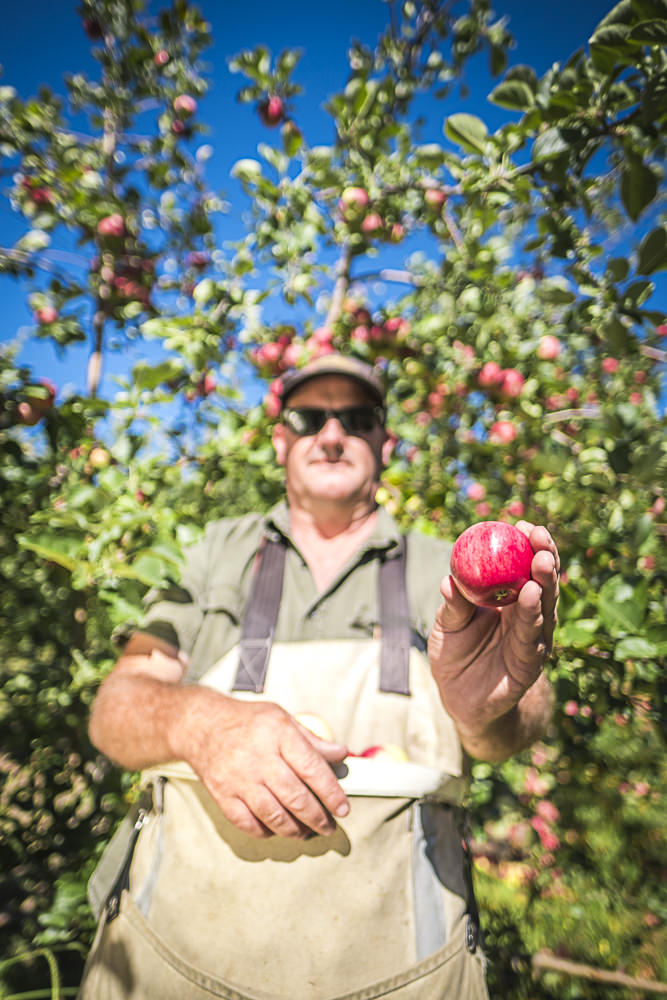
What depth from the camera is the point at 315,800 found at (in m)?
0.90

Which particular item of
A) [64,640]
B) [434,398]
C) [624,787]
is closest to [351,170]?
[434,398]

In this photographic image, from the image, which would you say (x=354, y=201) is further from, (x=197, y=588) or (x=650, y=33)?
(x=197, y=588)

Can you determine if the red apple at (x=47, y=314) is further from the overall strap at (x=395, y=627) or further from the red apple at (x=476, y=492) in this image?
the red apple at (x=476, y=492)

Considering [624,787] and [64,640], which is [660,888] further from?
[64,640]

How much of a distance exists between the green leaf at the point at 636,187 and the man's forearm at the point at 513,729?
1.08 m

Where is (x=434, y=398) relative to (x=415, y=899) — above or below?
above

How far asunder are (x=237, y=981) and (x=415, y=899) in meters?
0.39

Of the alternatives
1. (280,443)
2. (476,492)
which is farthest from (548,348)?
(280,443)

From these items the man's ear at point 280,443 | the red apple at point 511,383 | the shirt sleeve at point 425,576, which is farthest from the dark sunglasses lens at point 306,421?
the red apple at point 511,383

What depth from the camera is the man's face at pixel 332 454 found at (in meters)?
1.72

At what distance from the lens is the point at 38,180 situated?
6.70ft

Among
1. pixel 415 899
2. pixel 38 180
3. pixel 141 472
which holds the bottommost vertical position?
pixel 415 899

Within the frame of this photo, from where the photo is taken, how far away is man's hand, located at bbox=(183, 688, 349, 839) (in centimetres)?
88

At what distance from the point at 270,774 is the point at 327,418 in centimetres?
129
